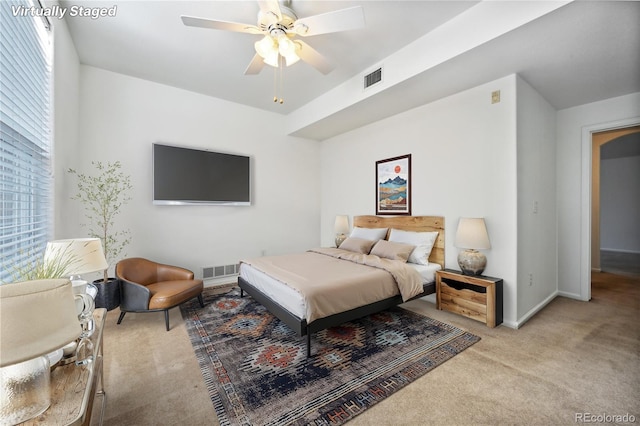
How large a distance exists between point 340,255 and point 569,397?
2.41 metres

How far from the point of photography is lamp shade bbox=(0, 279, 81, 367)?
0.65m

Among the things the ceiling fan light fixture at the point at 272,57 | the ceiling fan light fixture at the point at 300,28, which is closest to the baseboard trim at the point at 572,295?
the ceiling fan light fixture at the point at 300,28

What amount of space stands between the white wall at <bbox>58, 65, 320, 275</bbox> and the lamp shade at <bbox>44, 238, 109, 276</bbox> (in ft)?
5.40

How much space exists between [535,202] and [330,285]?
9.22ft

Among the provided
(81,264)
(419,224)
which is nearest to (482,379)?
(419,224)

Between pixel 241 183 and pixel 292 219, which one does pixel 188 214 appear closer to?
pixel 241 183

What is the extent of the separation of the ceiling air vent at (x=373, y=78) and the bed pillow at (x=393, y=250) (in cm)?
214

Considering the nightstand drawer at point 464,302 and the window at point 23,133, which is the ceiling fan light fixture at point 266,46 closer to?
the window at point 23,133

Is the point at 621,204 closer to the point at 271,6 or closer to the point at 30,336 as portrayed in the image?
the point at 271,6

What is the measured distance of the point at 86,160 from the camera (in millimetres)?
3408

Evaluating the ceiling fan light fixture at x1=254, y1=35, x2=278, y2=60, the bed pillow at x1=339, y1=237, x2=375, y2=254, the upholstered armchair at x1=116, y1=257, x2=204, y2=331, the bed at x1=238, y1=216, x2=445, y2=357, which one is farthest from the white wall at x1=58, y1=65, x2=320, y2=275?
the ceiling fan light fixture at x1=254, y1=35, x2=278, y2=60

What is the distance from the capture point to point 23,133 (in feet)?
5.69

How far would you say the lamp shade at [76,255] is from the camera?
1.58 meters

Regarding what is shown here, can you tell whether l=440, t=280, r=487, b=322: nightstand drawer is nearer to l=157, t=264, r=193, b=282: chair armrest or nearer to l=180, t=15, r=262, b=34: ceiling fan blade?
l=157, t=264, r=193, b=282: chair armrest
